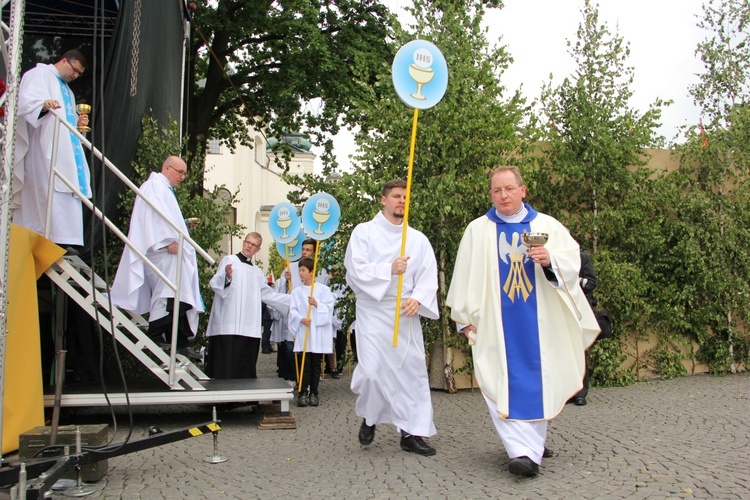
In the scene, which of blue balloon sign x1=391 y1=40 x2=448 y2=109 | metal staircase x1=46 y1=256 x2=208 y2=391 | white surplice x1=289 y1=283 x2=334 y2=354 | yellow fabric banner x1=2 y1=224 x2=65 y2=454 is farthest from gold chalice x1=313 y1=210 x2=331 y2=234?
yellow fabric banner x1=2 y1=224 x2=65 y2=454

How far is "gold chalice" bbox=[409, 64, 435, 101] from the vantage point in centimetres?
594

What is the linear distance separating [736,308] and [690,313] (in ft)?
2.11

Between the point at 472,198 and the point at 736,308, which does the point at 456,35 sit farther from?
the point at 736,308

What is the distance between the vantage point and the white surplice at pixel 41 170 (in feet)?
22.0

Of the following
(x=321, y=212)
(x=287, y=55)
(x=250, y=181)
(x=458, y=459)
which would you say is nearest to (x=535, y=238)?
(x=458, y=459)

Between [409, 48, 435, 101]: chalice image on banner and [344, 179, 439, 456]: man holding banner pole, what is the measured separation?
2.57 feet

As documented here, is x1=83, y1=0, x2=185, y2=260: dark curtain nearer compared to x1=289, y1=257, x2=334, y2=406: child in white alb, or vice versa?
x1=83, y1=0, x2=185, y2=260: dark curtain

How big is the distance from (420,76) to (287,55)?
10.5 meters

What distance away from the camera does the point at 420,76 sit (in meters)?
5.96

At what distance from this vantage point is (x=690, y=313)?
1017 centimetres

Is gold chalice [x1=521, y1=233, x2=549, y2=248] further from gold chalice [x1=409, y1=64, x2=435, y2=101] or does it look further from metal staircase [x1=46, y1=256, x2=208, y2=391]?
A: metal staircase [x1=46, y1=256, x2=208, y2=391]

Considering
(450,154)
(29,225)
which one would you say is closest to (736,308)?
(450,154)

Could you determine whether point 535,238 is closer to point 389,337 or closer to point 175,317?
point 389,337

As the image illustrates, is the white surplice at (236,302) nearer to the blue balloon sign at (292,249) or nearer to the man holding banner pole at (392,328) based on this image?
the blue balloon sign at (292,249)
